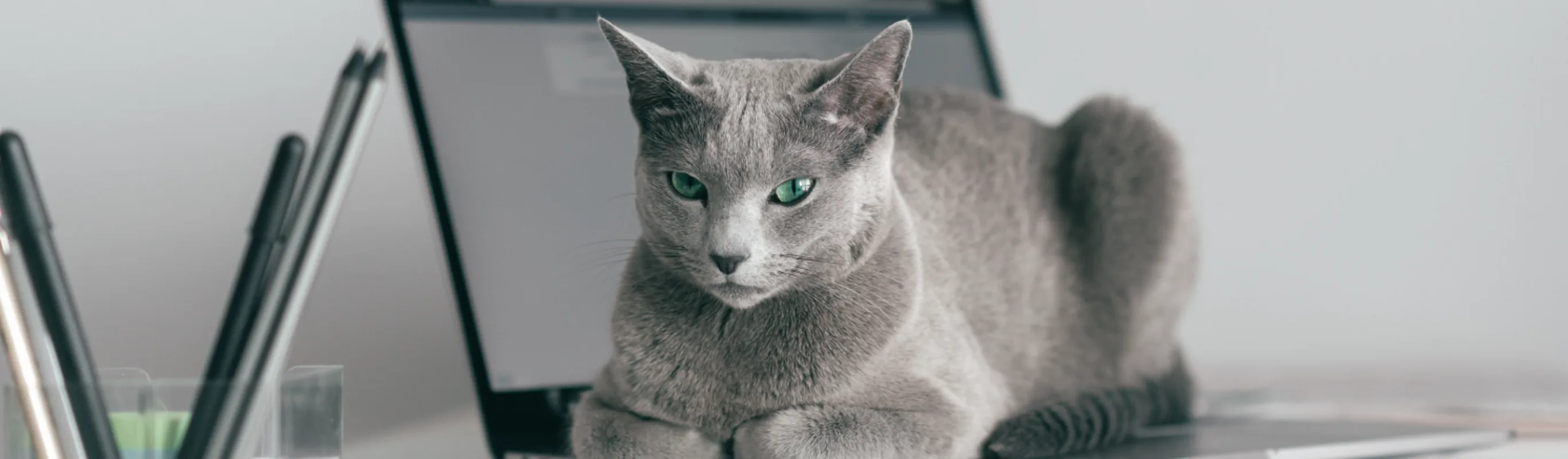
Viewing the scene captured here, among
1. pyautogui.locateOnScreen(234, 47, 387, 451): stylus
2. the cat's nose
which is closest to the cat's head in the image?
the cat's nose

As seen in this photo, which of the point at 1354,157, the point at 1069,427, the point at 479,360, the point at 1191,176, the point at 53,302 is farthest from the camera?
the point at 1354,157

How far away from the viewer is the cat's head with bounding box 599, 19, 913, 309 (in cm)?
49

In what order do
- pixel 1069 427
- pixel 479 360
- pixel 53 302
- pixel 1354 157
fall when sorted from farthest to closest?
pixel 1354 157 < pixel 479 360 < pixel 1069 427 < pixel 53 302

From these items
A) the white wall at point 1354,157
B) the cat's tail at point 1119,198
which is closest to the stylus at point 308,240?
the cat's tail at point 1119,198

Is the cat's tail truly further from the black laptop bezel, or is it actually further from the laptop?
the black laptop bezel

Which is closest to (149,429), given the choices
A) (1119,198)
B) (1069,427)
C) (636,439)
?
(636,439)

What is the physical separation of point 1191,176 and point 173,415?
680 millimetres

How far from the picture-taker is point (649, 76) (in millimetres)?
511

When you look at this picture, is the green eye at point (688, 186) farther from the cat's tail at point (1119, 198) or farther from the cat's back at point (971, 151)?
the cat's tail at point (1119, 198)

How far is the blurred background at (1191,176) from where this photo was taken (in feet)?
2.81

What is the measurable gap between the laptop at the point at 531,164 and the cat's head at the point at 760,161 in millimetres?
215

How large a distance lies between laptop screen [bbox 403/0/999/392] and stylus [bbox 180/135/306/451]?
27 centimetres

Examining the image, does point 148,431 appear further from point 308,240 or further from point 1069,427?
point 1069,427

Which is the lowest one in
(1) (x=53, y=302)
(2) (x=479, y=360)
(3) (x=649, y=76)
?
(2) (x=479, y=360)
